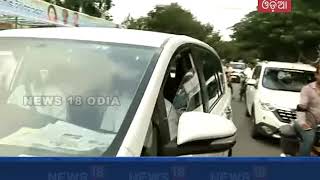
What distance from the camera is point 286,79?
1334 centimetres

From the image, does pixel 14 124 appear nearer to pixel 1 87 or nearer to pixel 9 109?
pixel 9 109

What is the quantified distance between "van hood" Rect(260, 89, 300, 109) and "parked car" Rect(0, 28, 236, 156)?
7.99 m

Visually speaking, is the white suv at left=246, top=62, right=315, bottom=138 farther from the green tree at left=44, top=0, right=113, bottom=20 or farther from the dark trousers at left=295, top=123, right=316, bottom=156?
the green tree at left=44, top=0, right=113, bottom=20

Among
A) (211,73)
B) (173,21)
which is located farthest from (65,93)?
(173,21)

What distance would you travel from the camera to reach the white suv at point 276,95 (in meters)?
11.8

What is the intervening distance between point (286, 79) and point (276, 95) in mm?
1033

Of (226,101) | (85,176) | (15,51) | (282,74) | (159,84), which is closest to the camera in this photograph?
(85,176)

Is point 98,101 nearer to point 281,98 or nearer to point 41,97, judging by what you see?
point 41,97

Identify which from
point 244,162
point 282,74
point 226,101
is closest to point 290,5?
point 282,74

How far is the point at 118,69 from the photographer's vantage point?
11.7ft

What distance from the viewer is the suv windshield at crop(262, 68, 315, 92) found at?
42.6 feet

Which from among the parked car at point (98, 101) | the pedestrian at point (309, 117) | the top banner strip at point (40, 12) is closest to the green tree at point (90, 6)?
the top banner strip at point (40, 12)

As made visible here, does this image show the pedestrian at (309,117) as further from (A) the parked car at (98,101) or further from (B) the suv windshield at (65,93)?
(B) the suv windshield at (65,93)

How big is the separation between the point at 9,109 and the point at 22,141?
40 centimetres
